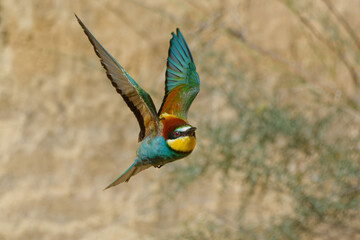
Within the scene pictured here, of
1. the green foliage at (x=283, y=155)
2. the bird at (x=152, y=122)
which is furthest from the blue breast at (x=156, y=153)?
the green foliage at (x=283, y=155)

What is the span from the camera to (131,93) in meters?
0.57

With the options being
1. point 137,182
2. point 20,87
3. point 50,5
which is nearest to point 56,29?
point 50,5

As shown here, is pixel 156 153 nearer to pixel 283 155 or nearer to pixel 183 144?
pixel 183 144

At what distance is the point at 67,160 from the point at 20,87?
330mm

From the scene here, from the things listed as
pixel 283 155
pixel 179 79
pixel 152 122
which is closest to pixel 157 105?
pixel 283 155

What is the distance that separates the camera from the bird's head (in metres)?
0.54

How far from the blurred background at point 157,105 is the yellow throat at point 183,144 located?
159cm

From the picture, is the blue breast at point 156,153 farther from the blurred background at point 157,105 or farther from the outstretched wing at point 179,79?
the blurred background at point 157,105

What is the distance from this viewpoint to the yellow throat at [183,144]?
1.77ft

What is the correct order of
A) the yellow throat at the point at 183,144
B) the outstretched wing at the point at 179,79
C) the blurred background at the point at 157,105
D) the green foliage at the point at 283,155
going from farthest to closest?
the blurred background at the point at 157,105
the green foliage at the point at 283,155
the outstretched wing at the point at 179,79
the yellow throat at the point at 183,144

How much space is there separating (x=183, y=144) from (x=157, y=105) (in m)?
1.80

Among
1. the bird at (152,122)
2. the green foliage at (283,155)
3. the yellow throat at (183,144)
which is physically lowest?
the yellow throat at (183,144)

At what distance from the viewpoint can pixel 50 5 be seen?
2365 millimetres

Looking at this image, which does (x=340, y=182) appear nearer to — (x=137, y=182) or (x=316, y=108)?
(x=316, y=108)
